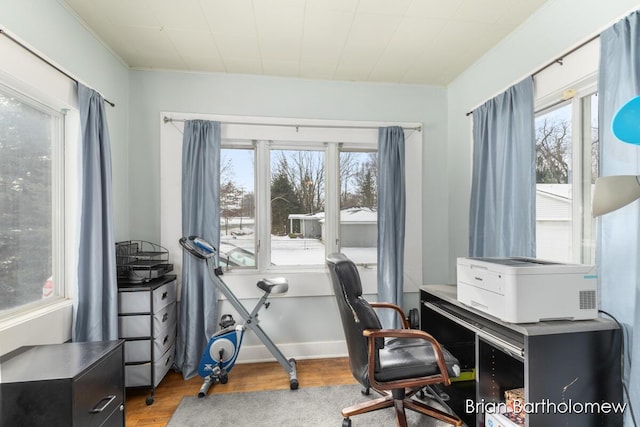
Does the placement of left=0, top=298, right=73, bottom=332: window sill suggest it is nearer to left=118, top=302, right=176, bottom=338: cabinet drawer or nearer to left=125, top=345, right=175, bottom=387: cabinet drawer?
left=118, top=302, right=176, bottom=338: cabinet drawer

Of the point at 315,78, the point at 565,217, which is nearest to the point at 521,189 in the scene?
the point at 565,217

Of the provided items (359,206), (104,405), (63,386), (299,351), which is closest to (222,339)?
(299,351)

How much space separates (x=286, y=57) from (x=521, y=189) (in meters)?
1.97

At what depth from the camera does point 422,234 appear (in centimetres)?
305

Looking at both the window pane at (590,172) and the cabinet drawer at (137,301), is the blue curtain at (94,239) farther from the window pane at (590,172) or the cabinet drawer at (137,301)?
the window pane at (590,172)

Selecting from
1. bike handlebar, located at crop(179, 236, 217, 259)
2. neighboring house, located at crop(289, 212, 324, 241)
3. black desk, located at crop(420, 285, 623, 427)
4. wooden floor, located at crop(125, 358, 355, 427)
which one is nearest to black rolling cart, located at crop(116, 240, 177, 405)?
wooden floor, located at crop(125, 358, 355, 427)

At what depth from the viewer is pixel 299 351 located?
2877mm

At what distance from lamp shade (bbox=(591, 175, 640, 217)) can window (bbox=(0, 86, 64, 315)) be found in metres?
2.64

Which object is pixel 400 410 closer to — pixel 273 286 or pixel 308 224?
pixel 273 286

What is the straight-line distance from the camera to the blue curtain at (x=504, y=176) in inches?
77.1

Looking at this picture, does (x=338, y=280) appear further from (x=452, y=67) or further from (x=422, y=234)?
(x=452, y=67)

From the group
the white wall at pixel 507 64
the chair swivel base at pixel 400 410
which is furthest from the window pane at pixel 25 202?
the white wall at pixel 507 64

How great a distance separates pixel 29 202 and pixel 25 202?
0.03 meters

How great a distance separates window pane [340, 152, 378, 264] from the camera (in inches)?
119
